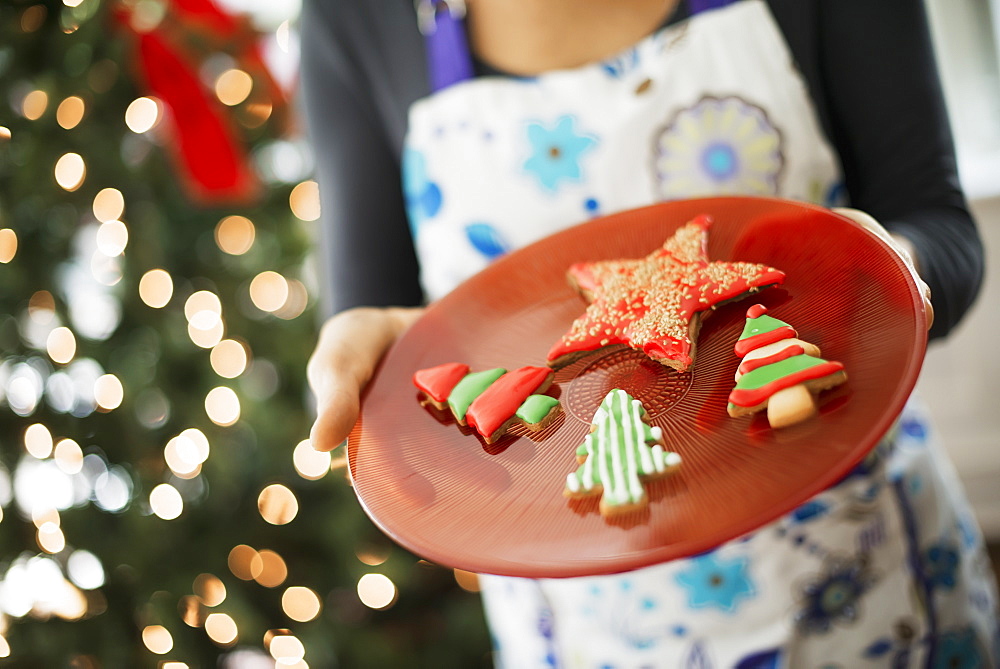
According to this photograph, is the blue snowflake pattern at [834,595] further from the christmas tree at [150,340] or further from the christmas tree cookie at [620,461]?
the christmas tree at [150,340]

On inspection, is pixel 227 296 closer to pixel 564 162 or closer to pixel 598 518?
pixel 564 162

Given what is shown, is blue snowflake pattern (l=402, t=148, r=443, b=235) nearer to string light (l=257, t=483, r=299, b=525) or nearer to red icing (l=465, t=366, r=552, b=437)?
red icing (l=465, t=366, r=552, b=437)

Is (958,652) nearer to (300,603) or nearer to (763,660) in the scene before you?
(763,660)

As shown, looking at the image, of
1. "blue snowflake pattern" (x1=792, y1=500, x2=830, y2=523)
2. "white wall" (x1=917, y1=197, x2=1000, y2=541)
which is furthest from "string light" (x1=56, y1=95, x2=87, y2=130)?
"white wall" (x1=917, y1=197, x2=1000, y2=541)

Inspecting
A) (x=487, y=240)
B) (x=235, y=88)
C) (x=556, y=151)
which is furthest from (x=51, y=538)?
(x=556, y=151)

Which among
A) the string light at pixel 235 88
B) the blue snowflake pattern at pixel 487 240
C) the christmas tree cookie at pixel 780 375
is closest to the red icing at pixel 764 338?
the christmas tree cookie at pixel 780 375

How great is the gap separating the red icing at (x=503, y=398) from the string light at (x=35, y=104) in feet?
3.12

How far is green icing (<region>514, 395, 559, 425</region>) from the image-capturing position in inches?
20.2

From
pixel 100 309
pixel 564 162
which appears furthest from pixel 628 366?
pixel 100 309

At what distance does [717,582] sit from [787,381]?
1.17ft

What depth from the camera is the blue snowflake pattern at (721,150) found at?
0.73 metres

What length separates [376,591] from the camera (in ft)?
4.39

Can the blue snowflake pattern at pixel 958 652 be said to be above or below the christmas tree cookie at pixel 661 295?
below

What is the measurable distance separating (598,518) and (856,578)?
0.42 m
